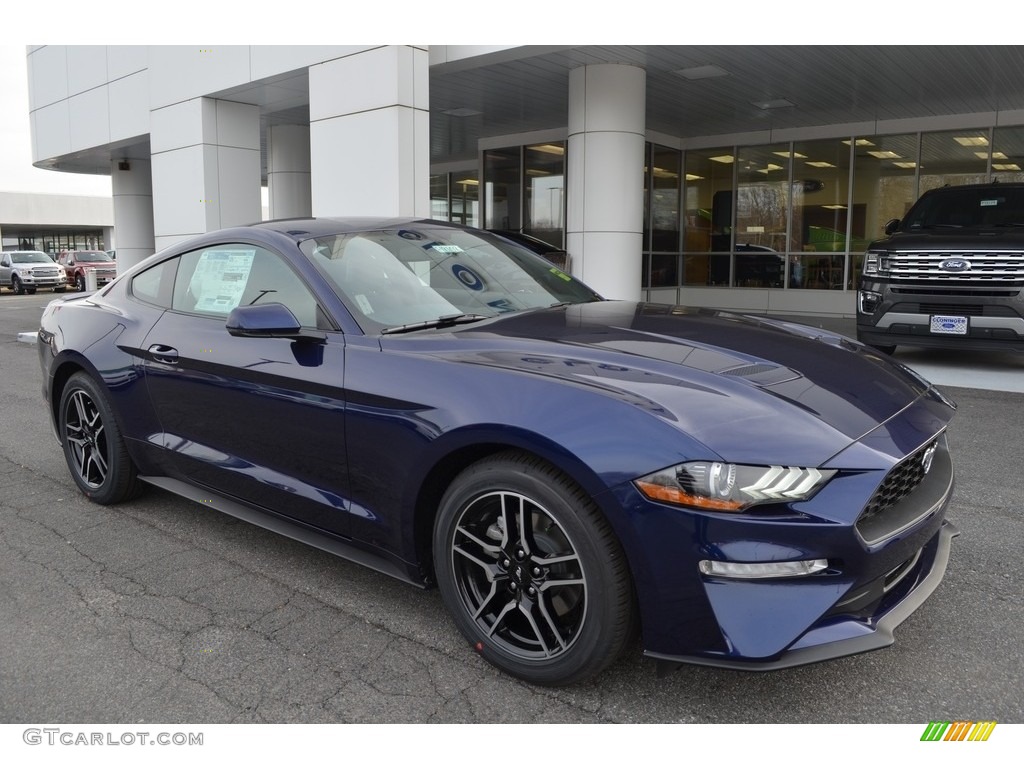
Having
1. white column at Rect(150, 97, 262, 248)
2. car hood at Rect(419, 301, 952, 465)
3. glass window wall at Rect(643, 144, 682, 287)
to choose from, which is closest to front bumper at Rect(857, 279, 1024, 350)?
car hood at Rect(419, 301, 952, 465)

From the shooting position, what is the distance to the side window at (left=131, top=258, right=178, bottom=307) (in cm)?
421

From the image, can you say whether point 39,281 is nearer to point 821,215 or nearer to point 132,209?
point 132,209

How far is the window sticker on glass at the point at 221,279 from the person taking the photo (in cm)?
379

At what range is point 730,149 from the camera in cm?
1750

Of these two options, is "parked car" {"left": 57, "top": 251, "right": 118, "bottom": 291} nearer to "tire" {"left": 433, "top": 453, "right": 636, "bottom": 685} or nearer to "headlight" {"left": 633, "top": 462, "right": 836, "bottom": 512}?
"tire" {"left": 433, "top": 453, "right": 636, "bottom": 685}

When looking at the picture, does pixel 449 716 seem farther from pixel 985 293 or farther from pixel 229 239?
pixel 985 293

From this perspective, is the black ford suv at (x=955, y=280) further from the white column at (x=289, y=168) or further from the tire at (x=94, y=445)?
the white column at (x=289, y=168)

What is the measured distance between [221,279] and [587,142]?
28.0 ft

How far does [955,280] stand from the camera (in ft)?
28.0

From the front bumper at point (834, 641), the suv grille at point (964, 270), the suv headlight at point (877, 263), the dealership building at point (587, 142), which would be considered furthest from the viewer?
the dealership building at point (587, 142)

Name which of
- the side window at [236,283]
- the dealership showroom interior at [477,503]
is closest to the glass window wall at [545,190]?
the dealership showroom interior at [477,503]

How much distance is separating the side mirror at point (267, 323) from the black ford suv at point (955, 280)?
746 centimetres

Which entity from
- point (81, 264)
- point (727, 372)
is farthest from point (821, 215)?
point (81, 264)

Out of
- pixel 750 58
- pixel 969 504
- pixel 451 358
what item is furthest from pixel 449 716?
pixel 750 58
